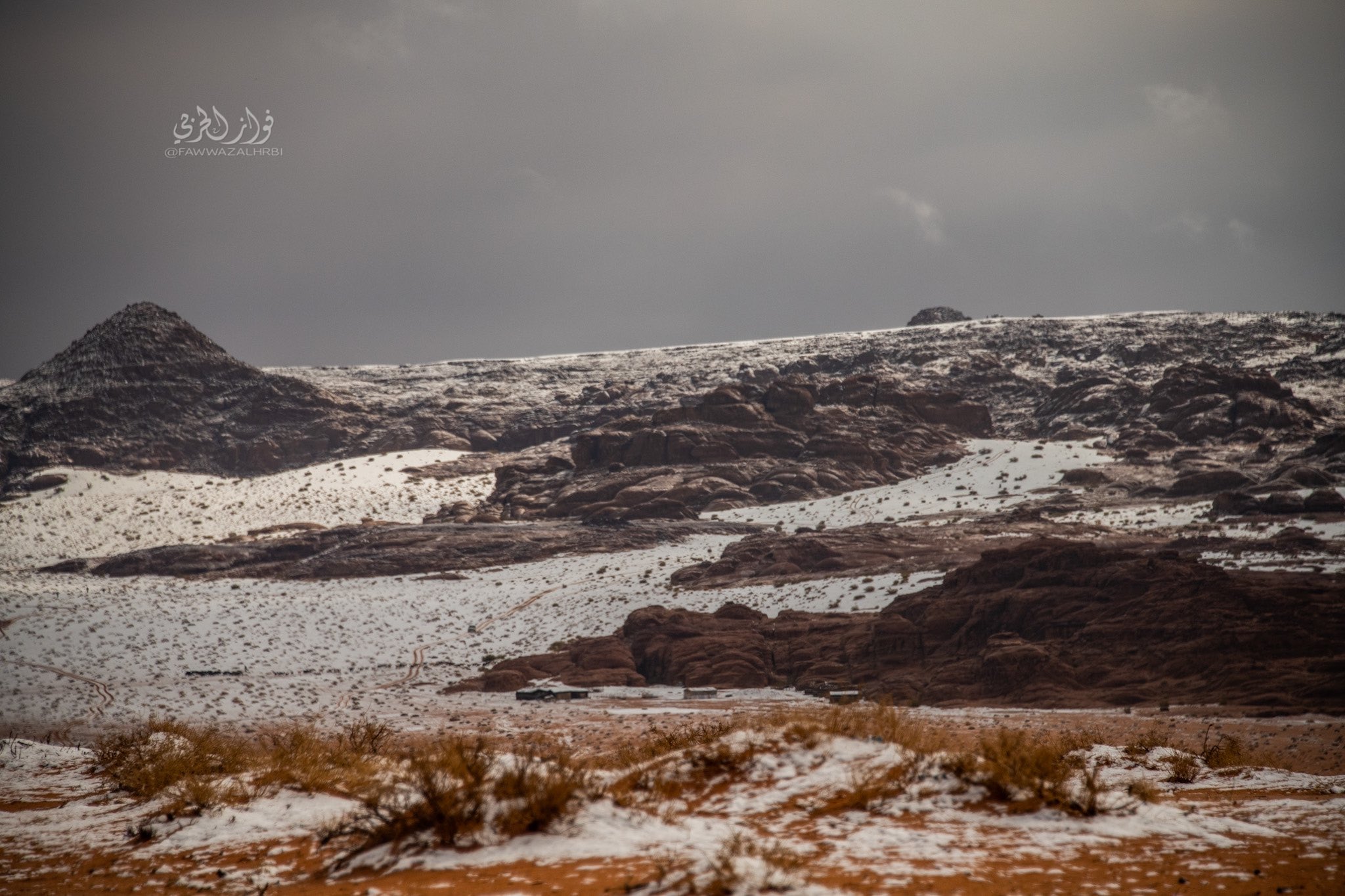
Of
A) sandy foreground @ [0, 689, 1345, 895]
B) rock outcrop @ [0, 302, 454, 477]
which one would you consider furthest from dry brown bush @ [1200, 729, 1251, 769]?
rock outcrop @ [0, 302, 454, 477]

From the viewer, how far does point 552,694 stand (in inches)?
1021

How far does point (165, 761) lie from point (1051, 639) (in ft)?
72.0

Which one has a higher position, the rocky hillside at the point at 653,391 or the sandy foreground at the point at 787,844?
the rocky hillside at the point at 653,391

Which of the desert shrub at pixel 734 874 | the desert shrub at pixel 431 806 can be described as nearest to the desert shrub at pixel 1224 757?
the desert shrub at pixel 734 874

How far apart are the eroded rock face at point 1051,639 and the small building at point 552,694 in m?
2.53

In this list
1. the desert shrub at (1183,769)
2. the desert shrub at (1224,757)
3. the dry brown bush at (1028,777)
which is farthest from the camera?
the desert shrub at (1224,757)

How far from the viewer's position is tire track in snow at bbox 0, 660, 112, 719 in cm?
2528

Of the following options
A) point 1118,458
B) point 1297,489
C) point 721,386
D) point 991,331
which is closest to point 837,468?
point 721,386

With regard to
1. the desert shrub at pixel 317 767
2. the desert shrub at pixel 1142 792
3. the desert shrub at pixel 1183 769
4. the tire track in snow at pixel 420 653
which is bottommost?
the tire track in snow at pixel 420 653

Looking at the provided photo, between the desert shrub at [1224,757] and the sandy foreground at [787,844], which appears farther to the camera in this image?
the desert shrub at [1224,757]

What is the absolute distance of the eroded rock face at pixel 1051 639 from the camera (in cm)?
2083

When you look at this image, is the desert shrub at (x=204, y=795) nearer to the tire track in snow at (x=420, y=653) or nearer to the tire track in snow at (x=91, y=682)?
the tire track in snow at (x=420, y=653)

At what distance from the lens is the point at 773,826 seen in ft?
21.7

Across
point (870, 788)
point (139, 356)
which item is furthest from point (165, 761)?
point (139, 356)
